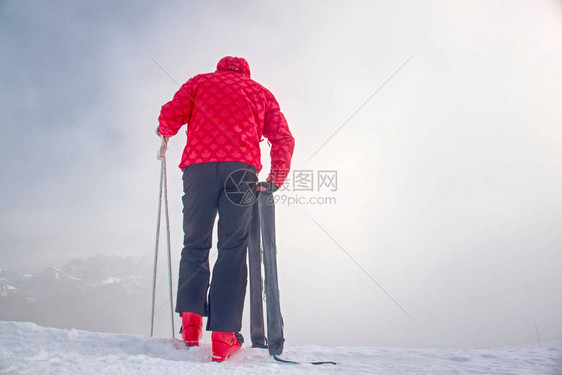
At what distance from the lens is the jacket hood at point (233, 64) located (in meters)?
2.39

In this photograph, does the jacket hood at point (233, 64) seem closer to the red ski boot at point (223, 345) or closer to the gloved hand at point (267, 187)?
the gloved hand at point (267, 187)

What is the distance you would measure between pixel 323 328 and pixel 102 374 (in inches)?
8800

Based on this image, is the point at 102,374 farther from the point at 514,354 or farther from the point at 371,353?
the point at 514,354

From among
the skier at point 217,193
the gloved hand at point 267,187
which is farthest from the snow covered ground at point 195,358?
the gloved hand at point 267,187

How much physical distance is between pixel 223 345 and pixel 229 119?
1481 millimetres

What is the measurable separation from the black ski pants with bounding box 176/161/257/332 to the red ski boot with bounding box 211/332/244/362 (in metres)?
0.15

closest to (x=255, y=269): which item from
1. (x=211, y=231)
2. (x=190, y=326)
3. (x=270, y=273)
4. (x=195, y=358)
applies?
(x=270, y=273)

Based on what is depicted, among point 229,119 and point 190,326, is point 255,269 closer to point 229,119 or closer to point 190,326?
point 190,326

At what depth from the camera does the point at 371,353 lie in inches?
77.8

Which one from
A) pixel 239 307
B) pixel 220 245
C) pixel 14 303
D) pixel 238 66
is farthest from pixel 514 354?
pixel 14 303

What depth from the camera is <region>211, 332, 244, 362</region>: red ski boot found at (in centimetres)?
167

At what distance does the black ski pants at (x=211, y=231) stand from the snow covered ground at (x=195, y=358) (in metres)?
0.29

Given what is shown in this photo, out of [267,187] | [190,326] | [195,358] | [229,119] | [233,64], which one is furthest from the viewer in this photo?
[233,64]

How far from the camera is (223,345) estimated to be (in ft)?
5.65
